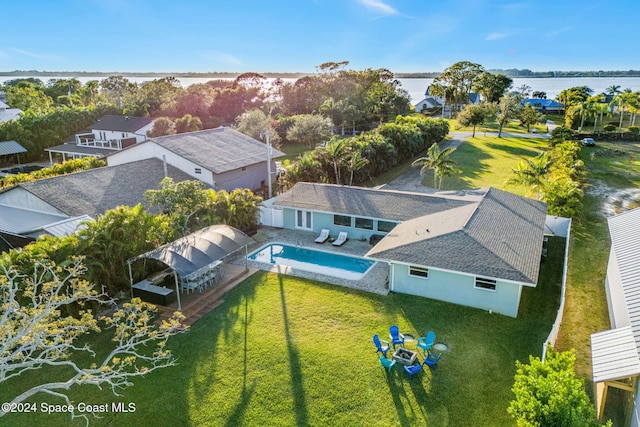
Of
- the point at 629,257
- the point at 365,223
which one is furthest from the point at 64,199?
the point at 629,257

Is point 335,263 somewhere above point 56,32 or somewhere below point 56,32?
below

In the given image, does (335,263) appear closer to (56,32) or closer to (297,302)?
(297,302)

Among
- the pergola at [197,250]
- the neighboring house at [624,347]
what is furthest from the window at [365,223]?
the neighboring house at [624,347]

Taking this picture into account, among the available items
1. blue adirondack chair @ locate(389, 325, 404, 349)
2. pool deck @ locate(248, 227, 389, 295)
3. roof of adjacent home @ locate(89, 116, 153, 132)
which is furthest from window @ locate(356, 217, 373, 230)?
roof of adjacent home @ locate(89, 116, 153, 132)

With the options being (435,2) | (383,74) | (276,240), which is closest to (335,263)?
(276,240)

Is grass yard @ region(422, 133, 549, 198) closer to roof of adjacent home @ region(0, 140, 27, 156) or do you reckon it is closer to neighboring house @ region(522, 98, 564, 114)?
neighboring house @ region(522, 98, 564, 114)

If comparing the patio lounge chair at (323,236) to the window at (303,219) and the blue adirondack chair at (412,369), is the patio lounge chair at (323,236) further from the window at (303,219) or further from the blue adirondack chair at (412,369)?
the blue adirondack chair at (412,369)
